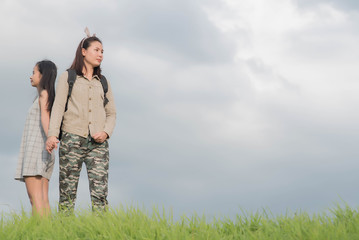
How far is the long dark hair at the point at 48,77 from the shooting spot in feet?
23.4

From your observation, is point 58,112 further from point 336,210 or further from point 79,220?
point 336,210

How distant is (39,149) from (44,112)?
0.52m

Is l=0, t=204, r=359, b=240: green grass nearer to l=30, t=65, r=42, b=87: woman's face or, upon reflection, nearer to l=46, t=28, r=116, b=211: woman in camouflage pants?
l=46, t=28, r=116, b=211: woman in camouflage pants

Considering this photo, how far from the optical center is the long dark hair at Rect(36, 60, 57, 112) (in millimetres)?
7121

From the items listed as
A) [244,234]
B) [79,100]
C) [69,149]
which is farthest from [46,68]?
[244,234]

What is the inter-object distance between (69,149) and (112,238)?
1522mm

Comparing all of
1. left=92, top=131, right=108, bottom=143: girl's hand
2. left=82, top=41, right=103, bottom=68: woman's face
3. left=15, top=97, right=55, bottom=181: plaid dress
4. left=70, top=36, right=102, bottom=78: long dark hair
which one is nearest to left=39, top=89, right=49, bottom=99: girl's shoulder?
left=15, top=97, right=55, bottom=181: plaid dress

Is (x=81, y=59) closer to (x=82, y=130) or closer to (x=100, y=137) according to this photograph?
(x=82, y=130)

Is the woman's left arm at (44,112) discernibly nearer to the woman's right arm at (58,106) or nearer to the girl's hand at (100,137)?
the woman's right arm at (58,106)

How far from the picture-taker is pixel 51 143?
6.61m

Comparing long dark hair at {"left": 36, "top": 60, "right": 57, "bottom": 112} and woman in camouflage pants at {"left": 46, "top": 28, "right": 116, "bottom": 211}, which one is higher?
long dark hair at {"left": 36, "top": 60, "right": 57, "bottom": 112}

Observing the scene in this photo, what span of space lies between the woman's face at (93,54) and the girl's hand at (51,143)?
115cm

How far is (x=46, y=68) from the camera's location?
7.33 m


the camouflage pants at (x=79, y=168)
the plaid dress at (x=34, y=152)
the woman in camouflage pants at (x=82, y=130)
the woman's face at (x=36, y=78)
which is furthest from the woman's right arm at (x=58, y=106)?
the woman's face at (x=36, y=78)
